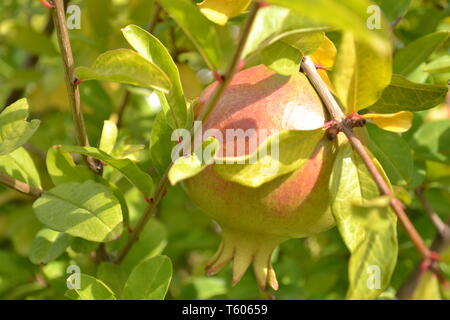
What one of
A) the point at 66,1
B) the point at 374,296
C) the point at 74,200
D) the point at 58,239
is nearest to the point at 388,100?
the point at 374,296

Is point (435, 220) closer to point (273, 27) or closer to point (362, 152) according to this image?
point (362, 152)

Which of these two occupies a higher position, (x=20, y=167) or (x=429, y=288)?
(x=20, y=167)

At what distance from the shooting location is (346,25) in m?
0.57

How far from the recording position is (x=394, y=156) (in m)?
1.09

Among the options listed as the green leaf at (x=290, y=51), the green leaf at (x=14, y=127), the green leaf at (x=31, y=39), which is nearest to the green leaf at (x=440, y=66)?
the green leaf at (x=290, y=51)

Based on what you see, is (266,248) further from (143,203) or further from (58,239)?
(143,203)

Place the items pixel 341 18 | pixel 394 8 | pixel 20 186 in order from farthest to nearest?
1. pixel 394 8
2. pixel 20 186
3. pixel 341 18

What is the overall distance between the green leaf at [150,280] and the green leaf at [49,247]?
0.18 m

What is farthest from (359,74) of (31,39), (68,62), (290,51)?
(31,39)

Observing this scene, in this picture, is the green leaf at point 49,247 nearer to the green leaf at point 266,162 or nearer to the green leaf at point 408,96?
the green leaf at point 266,162

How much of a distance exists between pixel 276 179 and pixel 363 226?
140mm

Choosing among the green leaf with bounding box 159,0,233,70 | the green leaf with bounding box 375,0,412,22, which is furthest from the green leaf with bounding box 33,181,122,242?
the green leaf with bounding box 375,0,412,22

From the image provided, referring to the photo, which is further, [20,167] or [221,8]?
[20,167]

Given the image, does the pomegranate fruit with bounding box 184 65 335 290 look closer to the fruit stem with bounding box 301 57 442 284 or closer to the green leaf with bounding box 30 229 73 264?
the fruit stem with bounding box 301 57 442 284
